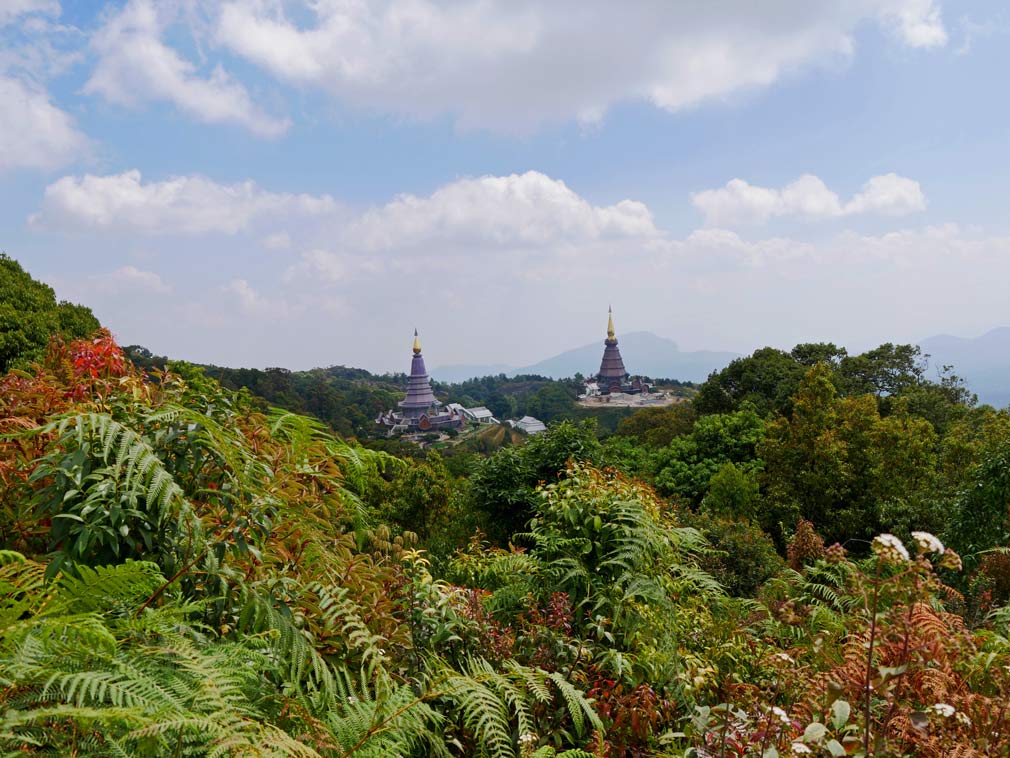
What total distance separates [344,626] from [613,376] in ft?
269

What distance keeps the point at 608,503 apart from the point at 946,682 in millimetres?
1781

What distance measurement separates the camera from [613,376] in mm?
82312

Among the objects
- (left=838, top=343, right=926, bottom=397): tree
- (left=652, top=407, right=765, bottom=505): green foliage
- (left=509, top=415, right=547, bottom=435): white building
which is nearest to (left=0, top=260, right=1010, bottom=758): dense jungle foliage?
(left=652, top=407, right=765, bottom=505): green foliage

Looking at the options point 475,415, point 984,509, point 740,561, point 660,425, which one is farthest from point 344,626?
point 475,415

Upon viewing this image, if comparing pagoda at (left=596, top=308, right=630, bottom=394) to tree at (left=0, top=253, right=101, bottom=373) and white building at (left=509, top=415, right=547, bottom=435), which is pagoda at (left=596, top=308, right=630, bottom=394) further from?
tree at (left=0, top=253, right=101, bottom=373)

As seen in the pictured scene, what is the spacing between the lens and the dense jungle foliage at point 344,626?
4.22 ft

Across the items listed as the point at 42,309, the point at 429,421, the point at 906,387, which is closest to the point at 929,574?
the point at 42,309

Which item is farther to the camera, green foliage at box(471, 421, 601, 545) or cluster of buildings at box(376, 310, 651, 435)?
cluster of buildings at box(376, 310, 651, 435)

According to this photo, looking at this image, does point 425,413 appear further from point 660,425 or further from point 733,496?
point 733,496

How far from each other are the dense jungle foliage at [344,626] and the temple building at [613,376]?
7819 cm

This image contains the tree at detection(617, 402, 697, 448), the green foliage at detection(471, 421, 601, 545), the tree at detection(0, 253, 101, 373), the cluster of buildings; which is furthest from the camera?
the cluster of buildings

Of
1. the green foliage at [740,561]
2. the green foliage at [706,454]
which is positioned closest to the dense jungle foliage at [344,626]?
the green foliage at [740,561]

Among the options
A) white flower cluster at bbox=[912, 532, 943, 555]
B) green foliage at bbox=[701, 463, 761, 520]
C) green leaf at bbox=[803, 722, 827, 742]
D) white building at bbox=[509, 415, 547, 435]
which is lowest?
white building at bbox=[509, 415, 547, 435]

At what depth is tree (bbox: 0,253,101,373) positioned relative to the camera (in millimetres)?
11438
